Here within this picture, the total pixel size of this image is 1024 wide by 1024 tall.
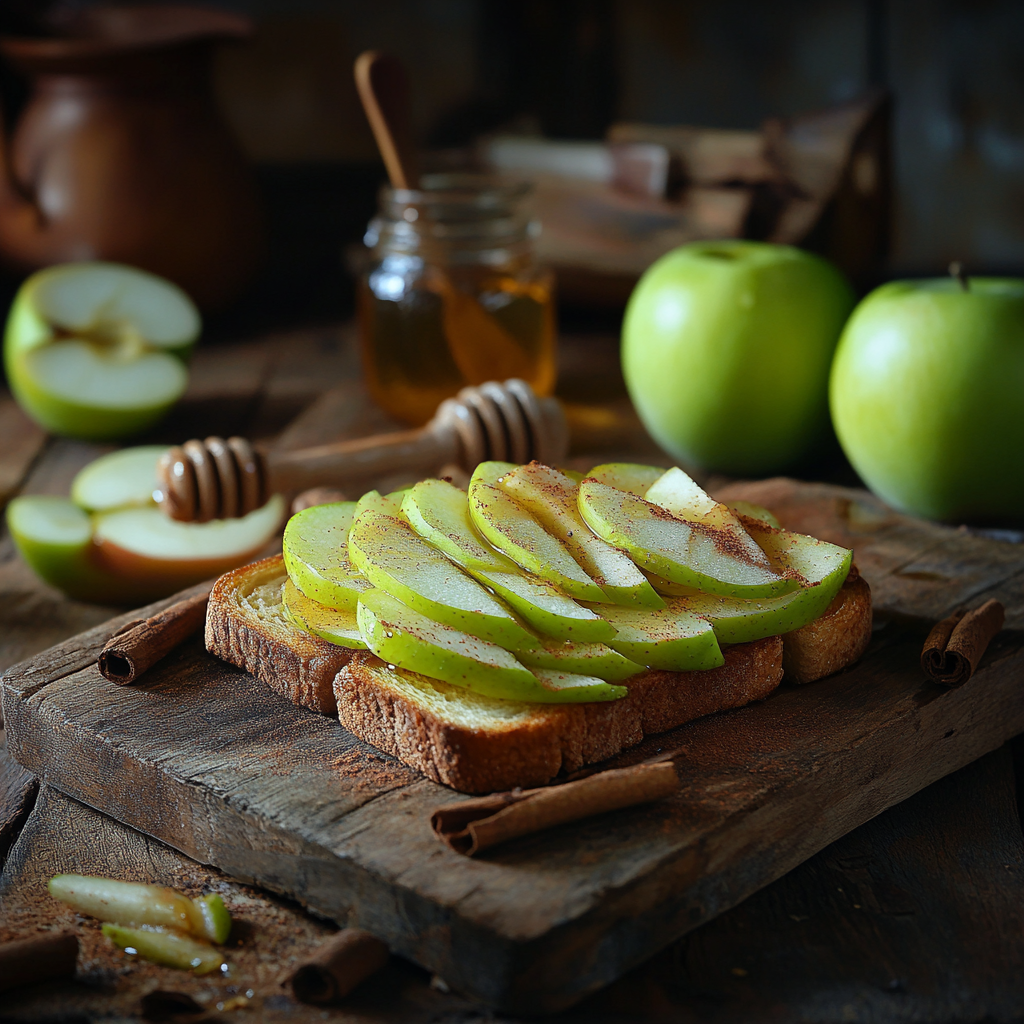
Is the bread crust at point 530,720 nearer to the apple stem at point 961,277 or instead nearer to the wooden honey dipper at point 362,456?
the wooden honey dipper at point 362,456

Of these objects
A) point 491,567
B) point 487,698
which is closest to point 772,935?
point 487,698

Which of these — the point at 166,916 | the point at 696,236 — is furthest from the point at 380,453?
the point at 696,236

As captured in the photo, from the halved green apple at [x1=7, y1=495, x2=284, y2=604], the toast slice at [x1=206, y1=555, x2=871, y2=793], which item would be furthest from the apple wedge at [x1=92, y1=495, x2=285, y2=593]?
the toast slice at [x1=206, y1=555, x2=871, y2=793]

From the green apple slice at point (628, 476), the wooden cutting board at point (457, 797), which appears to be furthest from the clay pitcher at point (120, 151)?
the green apple slice at point (628, 476)

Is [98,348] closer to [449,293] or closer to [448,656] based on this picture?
[449,293]

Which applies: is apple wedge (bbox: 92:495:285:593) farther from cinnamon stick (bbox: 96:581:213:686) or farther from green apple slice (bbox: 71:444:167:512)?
cinnamon stick (bbox: 96:581:213:686)

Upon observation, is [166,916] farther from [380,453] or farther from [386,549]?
[380,453]
